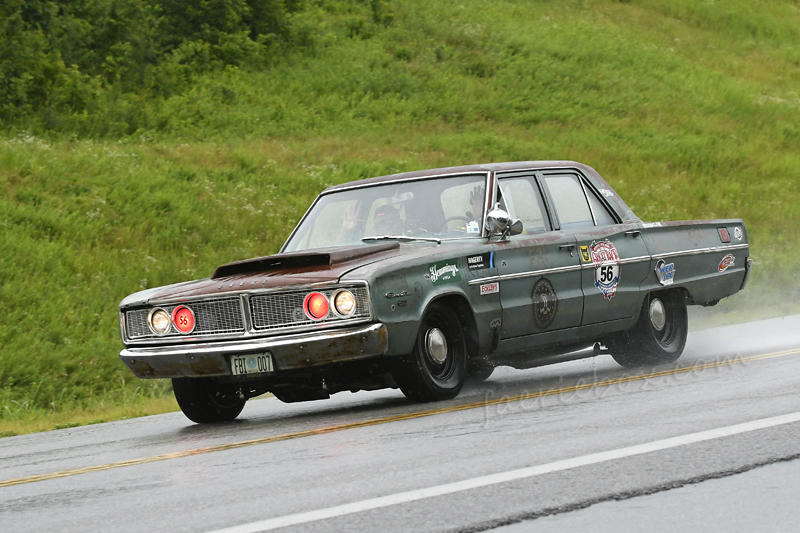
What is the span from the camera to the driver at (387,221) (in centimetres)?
840

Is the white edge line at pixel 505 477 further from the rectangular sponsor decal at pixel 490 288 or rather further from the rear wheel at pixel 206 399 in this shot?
the rear wheel at pixel 206 399

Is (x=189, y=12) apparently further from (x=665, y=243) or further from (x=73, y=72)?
(x=665, y=243)

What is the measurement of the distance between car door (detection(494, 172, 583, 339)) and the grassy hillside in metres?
4.08

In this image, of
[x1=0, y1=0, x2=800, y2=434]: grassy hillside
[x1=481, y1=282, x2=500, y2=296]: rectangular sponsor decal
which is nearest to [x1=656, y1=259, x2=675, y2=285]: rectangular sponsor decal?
[x1=481, y1=282, x2=500, y2=296]: rectangular sponsor decal

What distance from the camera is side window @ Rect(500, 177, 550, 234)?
340 inches

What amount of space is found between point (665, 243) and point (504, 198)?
1853 mm

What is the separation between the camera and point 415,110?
29.5m

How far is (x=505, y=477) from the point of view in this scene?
473cm

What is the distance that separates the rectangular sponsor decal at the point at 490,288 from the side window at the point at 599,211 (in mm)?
1795

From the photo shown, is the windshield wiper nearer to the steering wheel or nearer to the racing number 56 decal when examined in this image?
the steering wheel

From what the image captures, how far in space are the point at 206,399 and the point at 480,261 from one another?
217 cm

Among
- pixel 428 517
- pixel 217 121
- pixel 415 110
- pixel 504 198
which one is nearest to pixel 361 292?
pixel 504 198

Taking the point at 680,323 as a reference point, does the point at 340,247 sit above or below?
above

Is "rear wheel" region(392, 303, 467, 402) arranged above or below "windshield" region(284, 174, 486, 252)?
below
